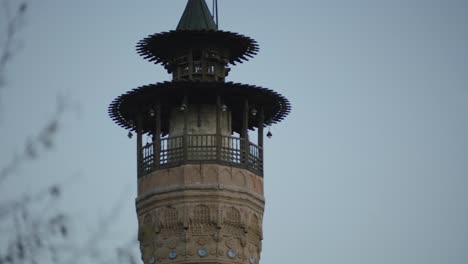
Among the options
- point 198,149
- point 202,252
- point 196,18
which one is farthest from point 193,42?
point 202,252

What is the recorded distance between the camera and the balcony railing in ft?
99.9

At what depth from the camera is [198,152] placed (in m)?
30.6

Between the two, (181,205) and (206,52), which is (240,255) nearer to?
(181,205)

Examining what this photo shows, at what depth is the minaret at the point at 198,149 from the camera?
30.2 m

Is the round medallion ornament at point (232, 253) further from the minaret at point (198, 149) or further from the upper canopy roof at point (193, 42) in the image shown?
the upper canopy roof at point (193, 42)

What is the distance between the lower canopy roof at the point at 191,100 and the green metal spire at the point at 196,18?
1958mm

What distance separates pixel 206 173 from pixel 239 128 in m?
A: 2.20

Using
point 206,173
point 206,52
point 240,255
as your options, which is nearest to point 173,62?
point 206,52

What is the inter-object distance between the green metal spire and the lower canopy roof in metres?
1.96

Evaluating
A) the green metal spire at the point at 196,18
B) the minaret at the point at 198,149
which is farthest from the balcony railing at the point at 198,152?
the green metal spire at the point at 196,18

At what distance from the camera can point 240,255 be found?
3020 cm

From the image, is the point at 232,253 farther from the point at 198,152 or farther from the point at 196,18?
the point at 196,18

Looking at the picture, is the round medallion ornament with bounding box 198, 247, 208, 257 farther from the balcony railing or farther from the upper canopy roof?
the upper canopy roof

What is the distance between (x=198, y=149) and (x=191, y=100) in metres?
1.31
